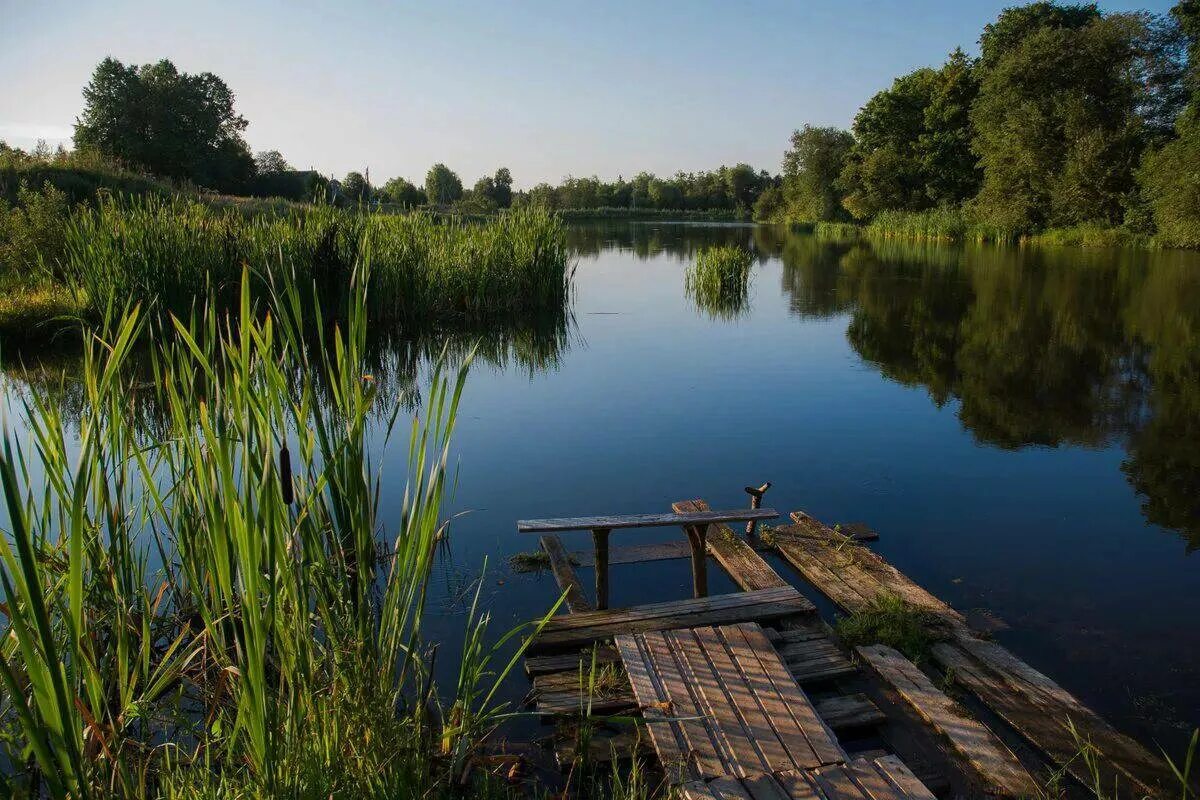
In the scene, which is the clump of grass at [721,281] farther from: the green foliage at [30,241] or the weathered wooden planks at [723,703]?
the weathered wooden planks at [723,703]

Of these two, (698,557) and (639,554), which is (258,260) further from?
(698,557)

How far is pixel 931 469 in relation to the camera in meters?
7.71

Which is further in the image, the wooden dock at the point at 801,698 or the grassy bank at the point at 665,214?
the grassy bank at the point at 665,214

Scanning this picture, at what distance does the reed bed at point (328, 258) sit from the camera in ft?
34.0

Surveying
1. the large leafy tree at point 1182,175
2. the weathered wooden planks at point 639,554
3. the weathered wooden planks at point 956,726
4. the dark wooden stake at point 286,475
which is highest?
the large leafy tree at point 1182,175

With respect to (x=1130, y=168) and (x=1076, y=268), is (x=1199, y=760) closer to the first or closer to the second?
(x=1076, y=268)

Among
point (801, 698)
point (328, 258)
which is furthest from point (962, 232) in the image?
point (801, 698)

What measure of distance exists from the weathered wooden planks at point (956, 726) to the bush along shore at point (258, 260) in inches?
238

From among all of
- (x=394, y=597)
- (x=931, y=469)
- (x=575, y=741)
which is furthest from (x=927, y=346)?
(x=394, y=597)

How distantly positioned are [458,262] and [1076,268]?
2073 cm

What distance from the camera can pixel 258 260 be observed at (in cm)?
1145

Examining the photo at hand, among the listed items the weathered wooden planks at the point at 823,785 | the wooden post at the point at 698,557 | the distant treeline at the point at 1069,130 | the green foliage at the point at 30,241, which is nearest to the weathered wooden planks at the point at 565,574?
the wooden post at the point at 698,557

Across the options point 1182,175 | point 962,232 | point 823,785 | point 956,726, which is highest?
point 1182,175

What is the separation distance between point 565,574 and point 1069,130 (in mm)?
39124
